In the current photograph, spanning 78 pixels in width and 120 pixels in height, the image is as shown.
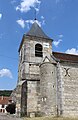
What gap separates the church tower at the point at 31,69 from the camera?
21.8 m

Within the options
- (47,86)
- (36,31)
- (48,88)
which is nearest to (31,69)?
(47,86)

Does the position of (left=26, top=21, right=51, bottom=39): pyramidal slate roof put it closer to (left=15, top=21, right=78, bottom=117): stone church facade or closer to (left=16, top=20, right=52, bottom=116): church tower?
(left=16, top=20, right=52, bottom=116): church tower

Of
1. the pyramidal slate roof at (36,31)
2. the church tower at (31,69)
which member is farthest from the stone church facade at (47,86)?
the pyramidal slate roof at (36,31)

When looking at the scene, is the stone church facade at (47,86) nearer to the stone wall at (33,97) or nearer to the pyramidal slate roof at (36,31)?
the stone wall at (33,97)

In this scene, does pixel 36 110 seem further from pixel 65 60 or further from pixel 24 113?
A: pixel 65 60

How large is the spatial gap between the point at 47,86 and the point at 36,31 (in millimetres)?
8801

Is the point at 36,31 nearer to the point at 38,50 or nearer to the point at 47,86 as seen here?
the point at 38,50

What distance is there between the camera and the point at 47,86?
22.0 m

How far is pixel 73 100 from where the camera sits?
21.8 m

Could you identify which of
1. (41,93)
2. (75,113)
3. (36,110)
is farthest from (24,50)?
(75,113)

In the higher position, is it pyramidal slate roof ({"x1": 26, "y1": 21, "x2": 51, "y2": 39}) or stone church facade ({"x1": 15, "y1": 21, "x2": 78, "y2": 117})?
pyramidal slate roof ({"x1": 26, "y1": 21, "x2": 51, "y2": 39})

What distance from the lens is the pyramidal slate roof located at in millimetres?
26166

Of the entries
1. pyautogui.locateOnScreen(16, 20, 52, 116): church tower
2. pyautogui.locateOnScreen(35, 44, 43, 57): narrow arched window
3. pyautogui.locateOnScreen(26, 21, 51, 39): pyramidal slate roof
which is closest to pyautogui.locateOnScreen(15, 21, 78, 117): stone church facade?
pyautogui.locateOnScreen(16, 20, 52, 116): church tower

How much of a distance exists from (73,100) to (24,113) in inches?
229
